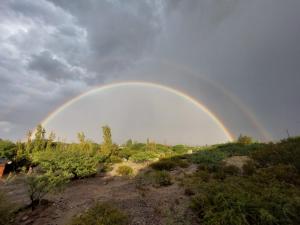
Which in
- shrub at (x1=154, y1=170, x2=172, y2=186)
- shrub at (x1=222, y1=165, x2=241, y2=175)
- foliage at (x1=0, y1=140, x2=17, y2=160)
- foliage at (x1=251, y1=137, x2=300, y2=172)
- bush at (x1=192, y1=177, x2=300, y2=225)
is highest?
foliage at (x1=0, y1=140, x2=17, y2=160)

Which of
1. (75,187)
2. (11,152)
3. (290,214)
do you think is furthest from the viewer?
(11,152)

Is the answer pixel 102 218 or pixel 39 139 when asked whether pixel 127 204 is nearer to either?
pixel 102 218

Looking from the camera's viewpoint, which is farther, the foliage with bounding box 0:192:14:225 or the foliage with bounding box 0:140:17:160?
the foliage with bounding box 0:140:17:160

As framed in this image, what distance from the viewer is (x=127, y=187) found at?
1314 centimetres

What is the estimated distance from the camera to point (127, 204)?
958 centimetres

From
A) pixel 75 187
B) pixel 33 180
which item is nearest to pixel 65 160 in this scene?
pixel 75 187

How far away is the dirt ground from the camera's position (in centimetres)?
835

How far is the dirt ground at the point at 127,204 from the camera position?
8352 mm

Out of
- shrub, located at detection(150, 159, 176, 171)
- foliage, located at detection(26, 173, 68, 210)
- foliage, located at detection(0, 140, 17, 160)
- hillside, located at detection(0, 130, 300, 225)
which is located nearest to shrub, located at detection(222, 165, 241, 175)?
hillside, located at detection(0, 130, 300, 225)

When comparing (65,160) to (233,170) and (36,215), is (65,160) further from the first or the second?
(233,170)

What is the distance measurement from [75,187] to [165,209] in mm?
7744

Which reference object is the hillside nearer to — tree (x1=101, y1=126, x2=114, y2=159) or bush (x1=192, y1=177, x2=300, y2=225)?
bush (x1=192, y1=177, x2=300, y2=225)

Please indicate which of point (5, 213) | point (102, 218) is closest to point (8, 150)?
point (5, 213)

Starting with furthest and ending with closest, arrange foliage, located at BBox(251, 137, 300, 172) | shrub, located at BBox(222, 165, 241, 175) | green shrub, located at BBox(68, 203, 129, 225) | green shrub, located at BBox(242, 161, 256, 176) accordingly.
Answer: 1. foliage, located at BBox(251, 137, 300, 172)
2. shrub, located at BBox(222, 165, 241, 175)
3. green shrub, located at BBox(242, 161, 256, 176)
4. green shrub, located at BBox(68, 203, 129, 225)
